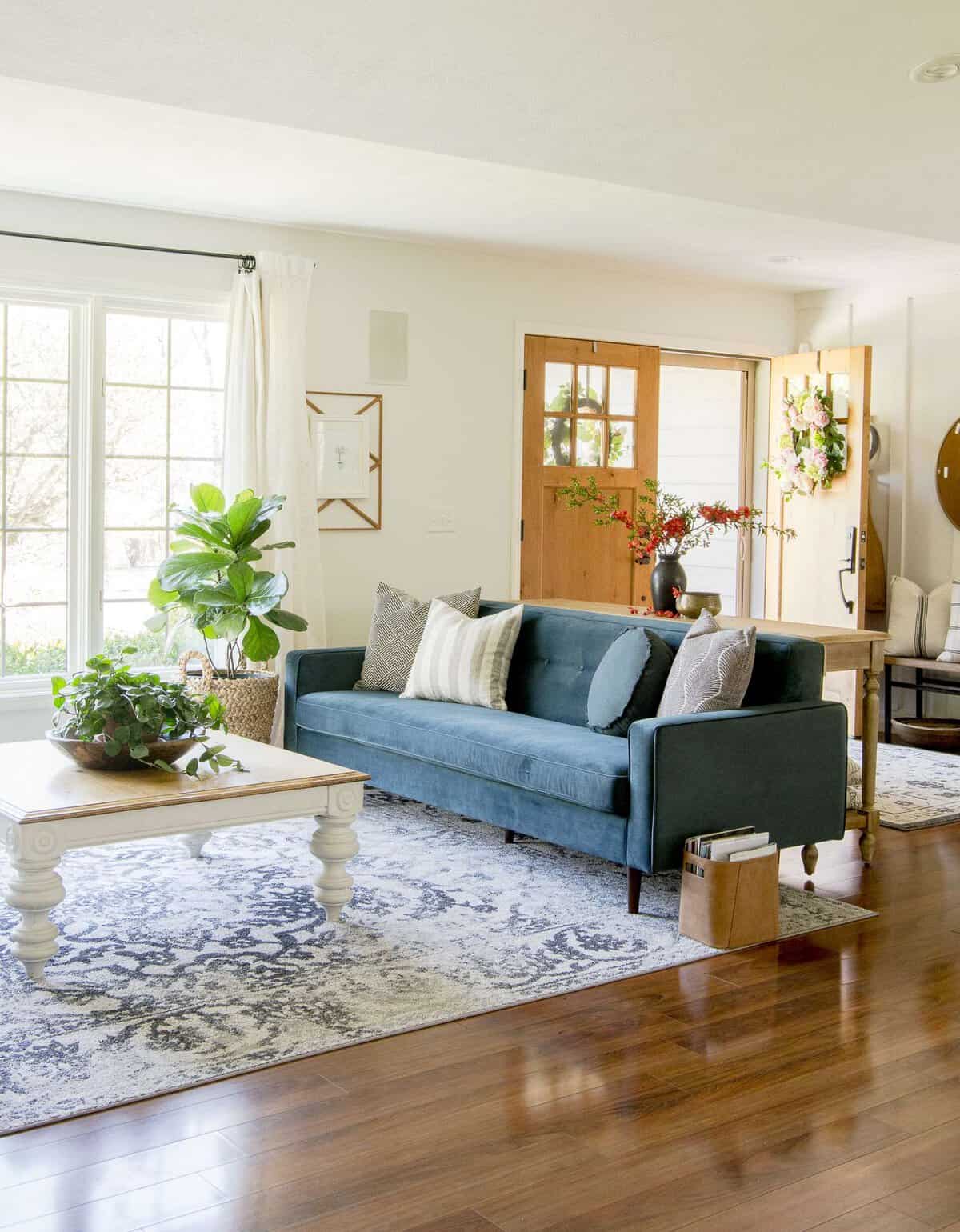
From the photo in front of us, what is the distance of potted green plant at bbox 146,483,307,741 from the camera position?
555 centimetres

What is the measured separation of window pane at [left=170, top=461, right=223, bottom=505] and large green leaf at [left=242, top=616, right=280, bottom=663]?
867 mm

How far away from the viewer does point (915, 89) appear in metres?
3.24

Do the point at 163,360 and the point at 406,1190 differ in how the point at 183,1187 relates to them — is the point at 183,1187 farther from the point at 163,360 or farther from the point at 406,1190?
the point at 163,360

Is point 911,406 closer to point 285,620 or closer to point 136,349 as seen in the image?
point 285,620

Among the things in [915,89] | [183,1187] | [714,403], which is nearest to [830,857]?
[915,89]

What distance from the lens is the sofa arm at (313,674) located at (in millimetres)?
5602

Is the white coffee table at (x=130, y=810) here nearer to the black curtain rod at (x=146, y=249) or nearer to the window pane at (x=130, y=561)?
the window pane at (x=130, y=561)

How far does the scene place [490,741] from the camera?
4.42 m

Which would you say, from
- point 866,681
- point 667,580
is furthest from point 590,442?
point 866,681

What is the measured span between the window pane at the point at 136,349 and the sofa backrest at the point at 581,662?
2.04m

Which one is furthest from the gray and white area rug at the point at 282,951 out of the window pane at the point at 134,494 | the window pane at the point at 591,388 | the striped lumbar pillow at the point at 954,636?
the window pane at the point at 591,388

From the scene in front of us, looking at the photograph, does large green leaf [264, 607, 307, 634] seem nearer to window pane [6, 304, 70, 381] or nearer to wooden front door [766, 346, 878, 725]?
window pane [6, 304, 70, 381]

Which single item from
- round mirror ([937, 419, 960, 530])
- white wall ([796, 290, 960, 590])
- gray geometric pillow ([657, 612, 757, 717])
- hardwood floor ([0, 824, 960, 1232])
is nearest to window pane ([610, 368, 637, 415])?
white wall ([796, 290, 960, 590])

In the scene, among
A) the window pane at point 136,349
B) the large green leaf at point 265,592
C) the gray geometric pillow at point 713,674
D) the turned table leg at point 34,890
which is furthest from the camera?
the window pane at point 136,349
